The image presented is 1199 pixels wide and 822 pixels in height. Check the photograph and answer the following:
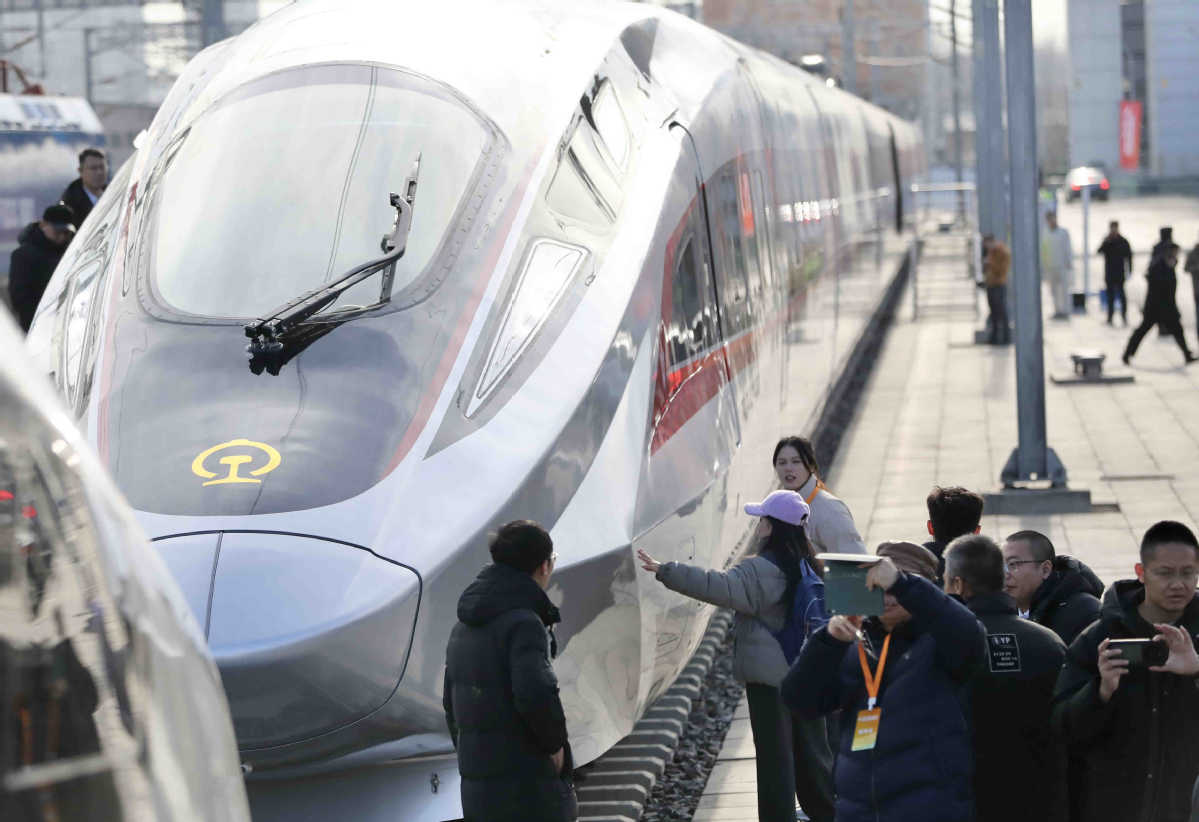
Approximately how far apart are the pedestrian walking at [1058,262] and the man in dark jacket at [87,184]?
18.9 m

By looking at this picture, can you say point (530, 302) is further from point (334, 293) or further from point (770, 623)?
point (770, 623)

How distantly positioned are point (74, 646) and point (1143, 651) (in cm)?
294

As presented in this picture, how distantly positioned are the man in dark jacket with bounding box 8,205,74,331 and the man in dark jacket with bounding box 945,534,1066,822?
6016 mm

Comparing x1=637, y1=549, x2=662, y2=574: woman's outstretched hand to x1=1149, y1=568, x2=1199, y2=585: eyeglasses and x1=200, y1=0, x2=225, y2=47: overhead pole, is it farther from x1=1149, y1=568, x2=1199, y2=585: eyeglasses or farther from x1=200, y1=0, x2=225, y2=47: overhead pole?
x1=200, y1=0, x2=225, y2=47: overhead pole

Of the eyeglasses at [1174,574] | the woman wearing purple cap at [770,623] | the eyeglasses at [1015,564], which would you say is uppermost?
the eyeglasses at [1174,574]

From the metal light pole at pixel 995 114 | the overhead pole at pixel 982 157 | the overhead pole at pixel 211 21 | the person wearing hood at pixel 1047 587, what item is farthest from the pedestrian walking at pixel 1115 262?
the person wearing hood at pixel 1047 587

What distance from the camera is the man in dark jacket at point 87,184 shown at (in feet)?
31.9

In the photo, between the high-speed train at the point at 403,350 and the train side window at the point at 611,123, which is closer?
the high-speed train at the point at 403,350

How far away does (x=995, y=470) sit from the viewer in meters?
14.8

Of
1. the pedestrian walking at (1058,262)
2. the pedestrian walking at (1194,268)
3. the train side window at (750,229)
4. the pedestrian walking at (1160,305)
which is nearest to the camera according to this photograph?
the train side window at (750,229)

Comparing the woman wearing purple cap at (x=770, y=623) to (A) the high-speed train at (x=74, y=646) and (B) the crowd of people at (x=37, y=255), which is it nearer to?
(A) the high-speed train at (x=74, y=646)

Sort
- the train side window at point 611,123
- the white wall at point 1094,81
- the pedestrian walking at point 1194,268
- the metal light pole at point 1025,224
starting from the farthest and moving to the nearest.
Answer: the white wall at point 1094,81, the pedestrian walking at point 1194,268, the metal light pole at point 1025,224, the train side window at point 611,123

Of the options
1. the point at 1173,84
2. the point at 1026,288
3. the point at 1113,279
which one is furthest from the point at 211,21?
the point at 1173,84

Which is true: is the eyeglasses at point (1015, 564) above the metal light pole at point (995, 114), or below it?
below
